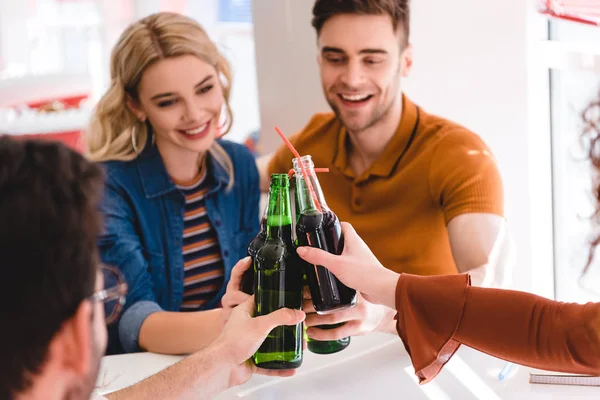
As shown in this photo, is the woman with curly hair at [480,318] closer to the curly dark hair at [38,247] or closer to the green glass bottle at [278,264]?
the green glass bottle at [278,264]

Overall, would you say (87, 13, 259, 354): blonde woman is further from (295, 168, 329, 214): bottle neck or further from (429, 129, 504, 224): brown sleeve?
(295, 168, 329, 214): bottle neck

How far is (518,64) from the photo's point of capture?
7.93 feet

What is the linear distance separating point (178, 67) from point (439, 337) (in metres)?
1.16

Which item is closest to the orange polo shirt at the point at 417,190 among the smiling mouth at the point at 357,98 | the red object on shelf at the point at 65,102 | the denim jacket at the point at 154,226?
the smiling mouth at the point at 357,98

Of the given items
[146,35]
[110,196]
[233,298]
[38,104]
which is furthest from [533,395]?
[38,104]

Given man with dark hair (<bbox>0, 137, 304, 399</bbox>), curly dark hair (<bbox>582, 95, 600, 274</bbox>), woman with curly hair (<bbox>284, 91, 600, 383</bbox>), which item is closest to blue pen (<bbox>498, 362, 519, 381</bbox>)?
woman with curly hair (<bbox>284, 91, 600, 383</bbox>)

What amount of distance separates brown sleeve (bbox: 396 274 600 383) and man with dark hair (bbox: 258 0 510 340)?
2.03 ft

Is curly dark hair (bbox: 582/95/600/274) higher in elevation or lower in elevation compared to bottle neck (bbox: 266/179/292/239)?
higher

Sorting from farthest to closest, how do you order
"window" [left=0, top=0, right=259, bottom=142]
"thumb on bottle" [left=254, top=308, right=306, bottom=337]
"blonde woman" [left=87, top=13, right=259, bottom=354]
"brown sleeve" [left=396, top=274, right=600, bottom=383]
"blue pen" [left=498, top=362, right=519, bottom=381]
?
"window" [left=0, top=0, right=259, bottom=142]
"blonde woman" [left=87, top=13, right=259, bottom=354]
"blue pen" [left=498, top=362, right=519, bottom=381]
"thumb on bottle" [left=254, top=308, right=306, bottom=337]
"brown sleeve" [left=396, top=274, right=600, bottom=383]

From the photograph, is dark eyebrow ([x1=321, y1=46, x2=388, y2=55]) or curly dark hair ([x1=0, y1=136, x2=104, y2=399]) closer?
curly dark hair ([x1=0, y1=136, x2=104, y2=399])

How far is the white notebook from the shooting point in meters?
1.31

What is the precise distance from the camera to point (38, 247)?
0.72 m

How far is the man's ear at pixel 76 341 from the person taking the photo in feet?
2.46

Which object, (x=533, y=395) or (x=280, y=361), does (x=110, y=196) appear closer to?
(x=280, y=361)
